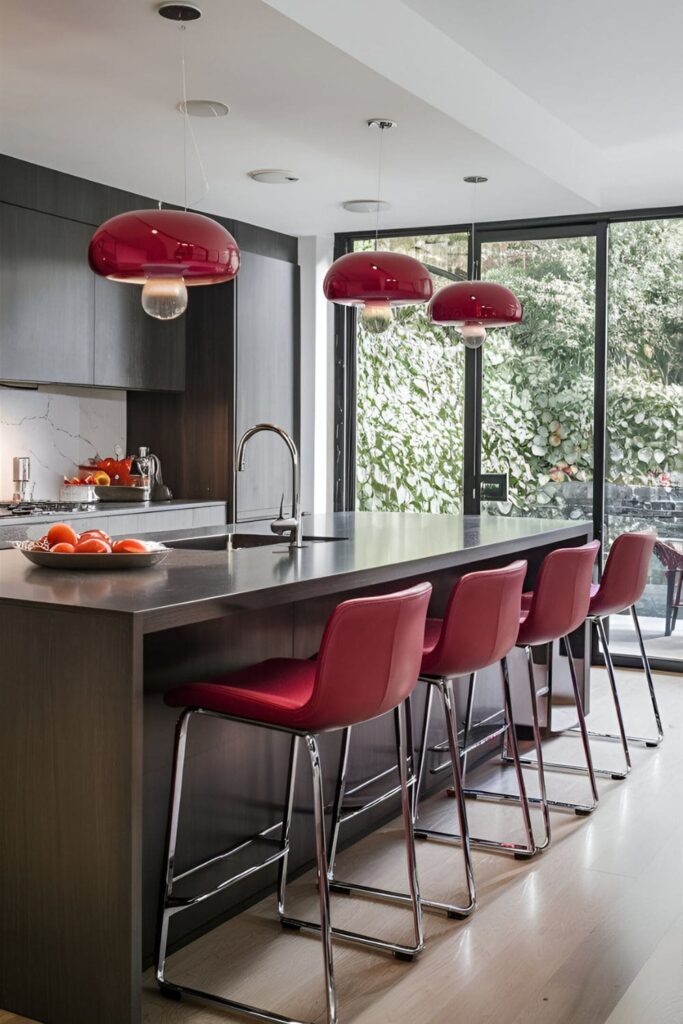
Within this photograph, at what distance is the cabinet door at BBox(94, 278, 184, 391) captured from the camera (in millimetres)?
5605

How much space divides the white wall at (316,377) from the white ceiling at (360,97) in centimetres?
92

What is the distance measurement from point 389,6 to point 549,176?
165cm

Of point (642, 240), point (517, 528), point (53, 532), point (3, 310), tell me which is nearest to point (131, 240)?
point (53, 532)

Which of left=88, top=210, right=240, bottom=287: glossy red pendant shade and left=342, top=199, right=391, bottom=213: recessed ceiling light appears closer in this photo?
left=88, top=210, right=240, bottom=287: glossy red pendant shade

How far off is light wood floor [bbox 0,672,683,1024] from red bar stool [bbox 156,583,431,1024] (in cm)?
10

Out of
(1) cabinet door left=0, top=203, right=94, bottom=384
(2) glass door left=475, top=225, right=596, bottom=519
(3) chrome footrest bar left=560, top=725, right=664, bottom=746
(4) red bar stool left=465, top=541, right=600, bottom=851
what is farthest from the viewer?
(2) glass door left=475, top=225, right=596, bottom=519

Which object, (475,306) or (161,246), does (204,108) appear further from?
(161,246)

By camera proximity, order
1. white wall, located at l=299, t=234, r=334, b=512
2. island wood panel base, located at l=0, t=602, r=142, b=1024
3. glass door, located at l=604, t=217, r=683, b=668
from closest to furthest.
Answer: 1. island wood panel base, located at l=0, t=602, r=142, b=1024
2. glass door, located at l=604, t=217, r=683, b=668
3. white wall, located at l=299, t=234, r=334, b=512

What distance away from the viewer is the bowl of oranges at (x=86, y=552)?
277cm

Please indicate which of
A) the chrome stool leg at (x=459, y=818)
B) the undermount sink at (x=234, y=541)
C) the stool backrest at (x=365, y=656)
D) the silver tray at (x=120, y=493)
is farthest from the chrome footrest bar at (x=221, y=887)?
the silver tray at (x=120, y=493)

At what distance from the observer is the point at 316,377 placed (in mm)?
6977

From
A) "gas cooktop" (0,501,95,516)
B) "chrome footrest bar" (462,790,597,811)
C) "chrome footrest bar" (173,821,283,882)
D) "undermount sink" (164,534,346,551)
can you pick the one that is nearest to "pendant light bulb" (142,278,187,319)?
"undermount sink" (164,534,346,551)

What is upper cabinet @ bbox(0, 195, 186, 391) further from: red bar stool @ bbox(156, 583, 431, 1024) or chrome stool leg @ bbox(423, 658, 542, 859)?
red bar stool @ bbox(156, 583, 431, 1024)

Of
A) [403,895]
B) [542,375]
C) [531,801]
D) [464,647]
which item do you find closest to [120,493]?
[542,375]
